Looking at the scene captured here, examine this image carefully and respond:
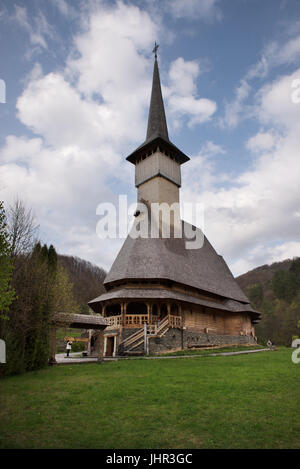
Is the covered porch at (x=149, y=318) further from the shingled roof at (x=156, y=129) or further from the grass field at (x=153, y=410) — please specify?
the shingled roof at (x=156, y=129)

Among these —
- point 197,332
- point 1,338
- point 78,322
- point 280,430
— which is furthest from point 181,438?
point 197,332

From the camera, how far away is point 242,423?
624 centimetres

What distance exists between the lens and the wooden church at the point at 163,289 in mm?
22234

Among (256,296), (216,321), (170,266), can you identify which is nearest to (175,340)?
(170,266)

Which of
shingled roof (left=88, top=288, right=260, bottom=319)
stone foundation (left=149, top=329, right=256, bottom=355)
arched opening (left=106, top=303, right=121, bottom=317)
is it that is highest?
shingled roof (left=88, top=288, right=260, bottom=319)

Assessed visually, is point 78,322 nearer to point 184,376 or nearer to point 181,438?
point 184,376

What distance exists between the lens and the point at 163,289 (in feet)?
79.4

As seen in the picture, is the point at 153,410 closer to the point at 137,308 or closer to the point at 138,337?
the point at 138,337

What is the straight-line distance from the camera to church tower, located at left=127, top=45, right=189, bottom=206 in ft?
105

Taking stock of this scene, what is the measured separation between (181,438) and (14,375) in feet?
28.7

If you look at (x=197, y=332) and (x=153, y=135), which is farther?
(x=153, y=135)

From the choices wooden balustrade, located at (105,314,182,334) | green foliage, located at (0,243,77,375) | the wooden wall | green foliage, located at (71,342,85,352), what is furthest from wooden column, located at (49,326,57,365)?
green foliage, located at (71,342,85,352)

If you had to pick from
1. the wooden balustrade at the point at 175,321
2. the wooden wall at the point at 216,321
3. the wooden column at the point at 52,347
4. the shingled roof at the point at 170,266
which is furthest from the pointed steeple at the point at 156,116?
the wooden column at the point at 52,347

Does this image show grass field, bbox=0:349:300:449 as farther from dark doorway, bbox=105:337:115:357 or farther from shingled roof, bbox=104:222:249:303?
shingled roof, bbox=104:222:249:303
